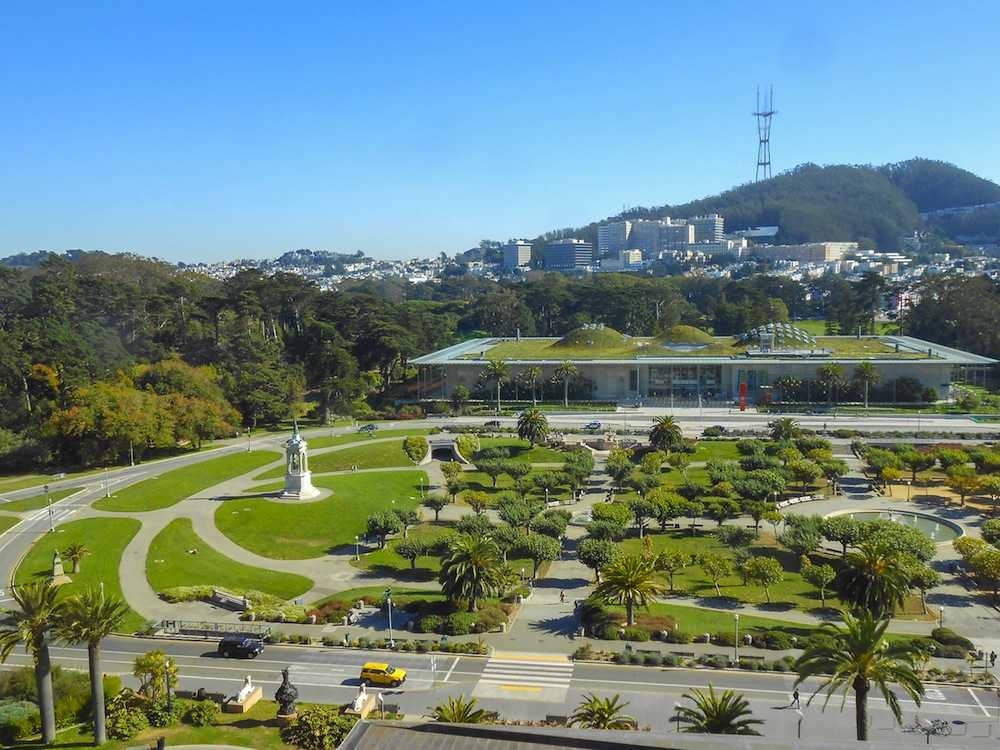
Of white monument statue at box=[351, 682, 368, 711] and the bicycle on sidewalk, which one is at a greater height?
white monument statue at box=[351, 682, 368, 711]

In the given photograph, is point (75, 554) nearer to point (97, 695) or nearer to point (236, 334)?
point (97, 695)

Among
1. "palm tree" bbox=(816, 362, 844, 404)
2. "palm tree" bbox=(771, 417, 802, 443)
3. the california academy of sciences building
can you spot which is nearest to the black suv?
"palm tree" bbox=(771, 417, 802, 443)

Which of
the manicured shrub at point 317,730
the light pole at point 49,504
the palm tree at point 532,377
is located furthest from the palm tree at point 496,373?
Result: the manicured shrub at point 317,730

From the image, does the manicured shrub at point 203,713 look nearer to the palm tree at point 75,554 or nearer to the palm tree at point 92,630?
the palm tree at point 92,630

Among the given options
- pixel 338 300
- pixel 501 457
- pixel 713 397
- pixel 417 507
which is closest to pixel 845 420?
pixel 713 397

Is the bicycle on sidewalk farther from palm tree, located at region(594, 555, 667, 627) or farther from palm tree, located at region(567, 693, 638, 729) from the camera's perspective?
palm tree, located at region(594, 555, 667, 627)

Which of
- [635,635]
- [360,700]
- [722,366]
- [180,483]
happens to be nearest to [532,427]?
[180,483]
